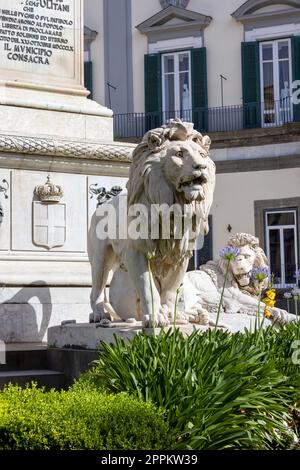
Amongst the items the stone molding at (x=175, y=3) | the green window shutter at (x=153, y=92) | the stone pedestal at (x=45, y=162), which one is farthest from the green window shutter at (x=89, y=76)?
the stone pedestal at (x=45, y=162)

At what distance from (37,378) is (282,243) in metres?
20.1

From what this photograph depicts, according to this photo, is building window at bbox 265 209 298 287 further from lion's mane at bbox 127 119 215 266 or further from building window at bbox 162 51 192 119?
lion's mane at bbox 127 119 215 266

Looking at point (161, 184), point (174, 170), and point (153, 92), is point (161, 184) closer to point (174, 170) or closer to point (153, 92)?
point (174, 170)

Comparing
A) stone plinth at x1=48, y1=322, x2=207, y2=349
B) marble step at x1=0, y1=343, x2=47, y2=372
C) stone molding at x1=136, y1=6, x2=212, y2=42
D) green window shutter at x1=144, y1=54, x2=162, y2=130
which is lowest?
marble step at x1=0, y1=343, x2=47, y2=372

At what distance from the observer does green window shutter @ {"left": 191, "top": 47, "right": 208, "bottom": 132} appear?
2784 centimetres

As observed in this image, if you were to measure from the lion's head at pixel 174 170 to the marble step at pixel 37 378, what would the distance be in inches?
48.9

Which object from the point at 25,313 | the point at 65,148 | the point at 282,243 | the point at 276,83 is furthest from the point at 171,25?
the point at 25,313

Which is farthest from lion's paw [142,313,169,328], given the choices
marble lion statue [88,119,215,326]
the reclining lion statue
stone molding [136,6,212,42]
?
stone molding [136,6,212,42]

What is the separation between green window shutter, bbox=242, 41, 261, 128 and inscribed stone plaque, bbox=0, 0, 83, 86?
60.9 ft

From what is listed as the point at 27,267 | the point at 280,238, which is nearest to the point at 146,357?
the point at 27,267

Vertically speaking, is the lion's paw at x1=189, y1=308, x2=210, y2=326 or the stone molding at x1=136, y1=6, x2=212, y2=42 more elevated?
the stone molding at x1=136, y1=6, x2=212, y2=42

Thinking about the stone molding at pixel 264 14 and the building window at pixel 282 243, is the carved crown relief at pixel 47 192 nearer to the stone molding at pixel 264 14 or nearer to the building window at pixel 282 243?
the building window at pixel 282 243

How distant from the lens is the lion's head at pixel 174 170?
6094mm
